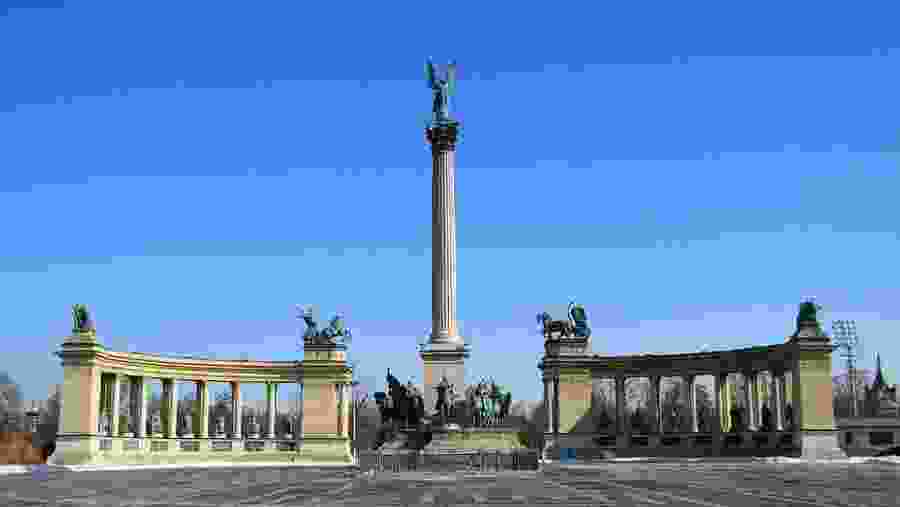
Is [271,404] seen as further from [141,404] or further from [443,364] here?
[443,364]

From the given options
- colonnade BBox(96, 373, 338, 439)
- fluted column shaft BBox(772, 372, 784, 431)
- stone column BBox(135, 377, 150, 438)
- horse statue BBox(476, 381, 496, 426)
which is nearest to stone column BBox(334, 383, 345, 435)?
colonnade BBox(96, 373, 338, 439)

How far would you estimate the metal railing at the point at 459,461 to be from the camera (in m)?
49.5

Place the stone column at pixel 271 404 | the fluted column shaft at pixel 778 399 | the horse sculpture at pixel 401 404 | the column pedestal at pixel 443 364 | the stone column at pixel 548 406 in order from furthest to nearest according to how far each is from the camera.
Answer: the stone column at pixel 271 404 → the stone column at pixel 548 406 → the fluted column shaft at pixel 778 399 → the column pedestal at pixel 443 364 → the horse sculpture at pixel 401 404

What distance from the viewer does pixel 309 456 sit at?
3118 inches

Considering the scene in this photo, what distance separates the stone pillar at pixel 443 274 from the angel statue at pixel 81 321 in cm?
2640

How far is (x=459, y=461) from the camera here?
49812 millimetres

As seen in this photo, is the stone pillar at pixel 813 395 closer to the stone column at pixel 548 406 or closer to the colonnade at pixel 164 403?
the stone column at pixel 548 406

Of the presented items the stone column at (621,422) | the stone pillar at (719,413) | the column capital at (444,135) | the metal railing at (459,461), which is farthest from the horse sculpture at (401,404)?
the stone pillar at (719,413)

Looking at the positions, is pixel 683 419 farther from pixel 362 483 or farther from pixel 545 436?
pixel 362 483

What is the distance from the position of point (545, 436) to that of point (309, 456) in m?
20.8

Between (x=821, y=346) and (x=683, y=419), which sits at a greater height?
(x=821, y=346)

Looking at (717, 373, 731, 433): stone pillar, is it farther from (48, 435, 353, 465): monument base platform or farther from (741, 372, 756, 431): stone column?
(48, 435, 353, 465): monument base platform

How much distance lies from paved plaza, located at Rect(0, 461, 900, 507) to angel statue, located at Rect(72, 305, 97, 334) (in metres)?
21.9

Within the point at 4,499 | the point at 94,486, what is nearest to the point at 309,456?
the point at 94,486
